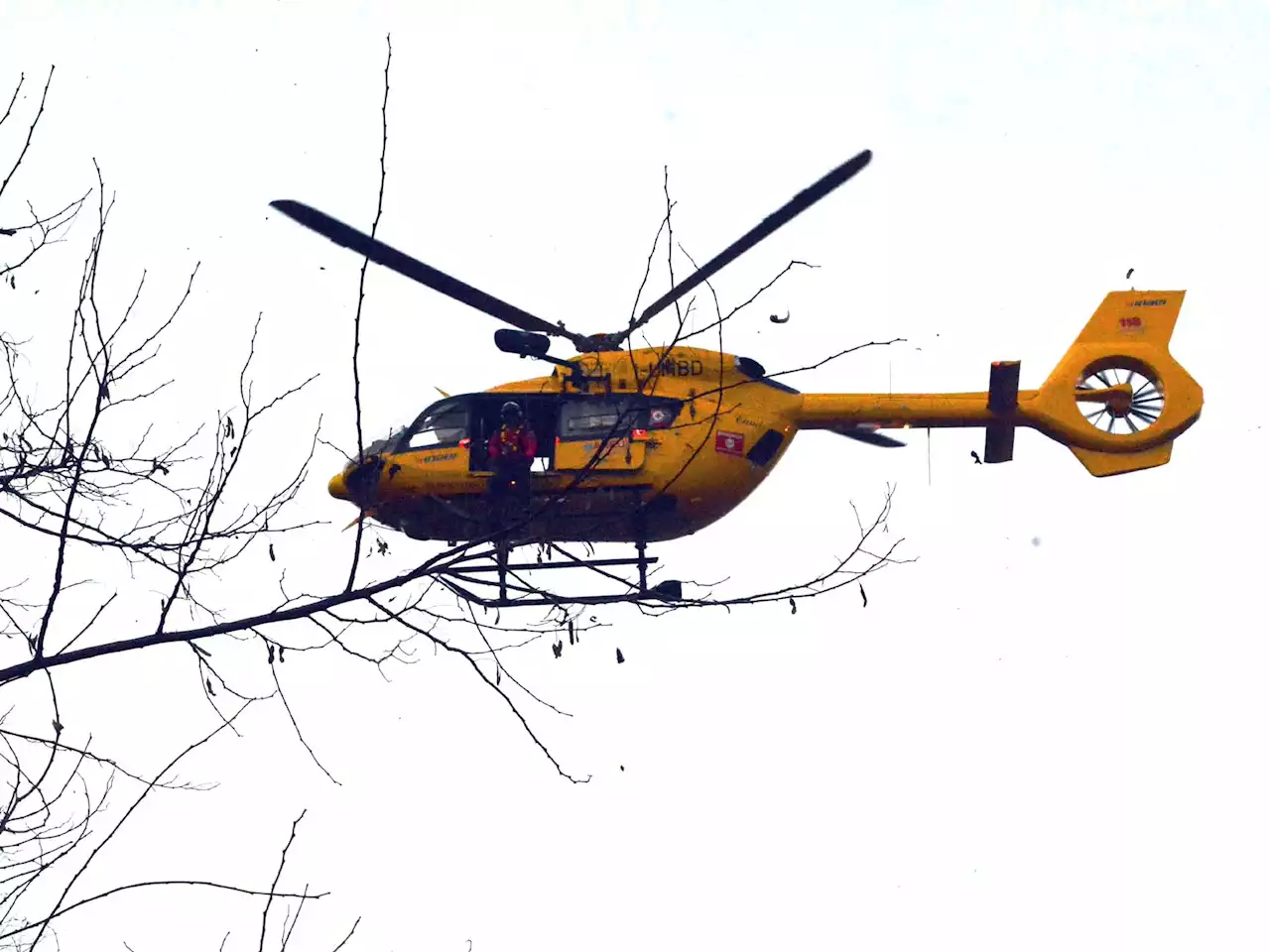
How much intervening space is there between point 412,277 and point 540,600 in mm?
6338

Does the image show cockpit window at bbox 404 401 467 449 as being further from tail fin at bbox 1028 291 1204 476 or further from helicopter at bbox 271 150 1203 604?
tail fin at bbox 1028 291 1204 476

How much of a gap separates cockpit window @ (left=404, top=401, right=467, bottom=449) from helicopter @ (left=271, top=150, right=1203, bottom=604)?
11 millimetres

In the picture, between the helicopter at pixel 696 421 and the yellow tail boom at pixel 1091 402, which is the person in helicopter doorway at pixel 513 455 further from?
the yellow tail boom at pixel 1091 402

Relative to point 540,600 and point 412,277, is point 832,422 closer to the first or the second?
point 412,277

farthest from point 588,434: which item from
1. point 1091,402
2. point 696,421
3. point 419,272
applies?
point 1091,402

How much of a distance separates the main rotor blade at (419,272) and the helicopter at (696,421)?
18 mm

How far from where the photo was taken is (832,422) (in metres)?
12.9

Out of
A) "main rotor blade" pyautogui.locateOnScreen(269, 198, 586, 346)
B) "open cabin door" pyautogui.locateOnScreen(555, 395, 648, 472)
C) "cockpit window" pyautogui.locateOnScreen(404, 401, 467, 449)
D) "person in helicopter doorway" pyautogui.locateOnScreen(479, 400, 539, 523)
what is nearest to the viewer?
"main rotor blade" pyautogui.locateOnScreen(269, 198, 586, 346)

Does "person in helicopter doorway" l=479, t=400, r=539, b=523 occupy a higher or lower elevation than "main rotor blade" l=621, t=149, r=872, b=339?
lower

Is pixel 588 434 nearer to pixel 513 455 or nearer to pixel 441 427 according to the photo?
pixel 513 455

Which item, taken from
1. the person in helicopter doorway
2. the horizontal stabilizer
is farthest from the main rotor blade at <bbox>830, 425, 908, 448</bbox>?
the person in helicopter doorway

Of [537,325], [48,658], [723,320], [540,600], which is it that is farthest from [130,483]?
[537,325]

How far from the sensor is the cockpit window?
12.6 meters

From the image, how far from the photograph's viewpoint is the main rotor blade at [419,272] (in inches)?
406
